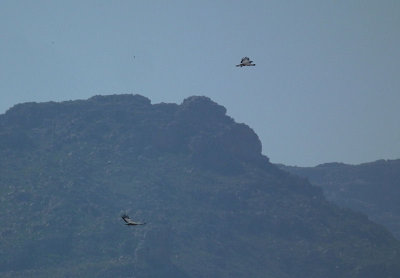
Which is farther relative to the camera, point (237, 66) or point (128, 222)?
point (237, 66)

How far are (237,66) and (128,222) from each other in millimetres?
14661

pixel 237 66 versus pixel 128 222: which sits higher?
pixel 237 66

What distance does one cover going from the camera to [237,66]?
76.2m

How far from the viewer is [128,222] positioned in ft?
233
